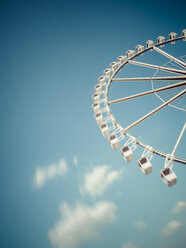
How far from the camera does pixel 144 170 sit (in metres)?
Answer: 9.69

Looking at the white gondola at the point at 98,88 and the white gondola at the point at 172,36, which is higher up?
the white gondola at the point at 172,36

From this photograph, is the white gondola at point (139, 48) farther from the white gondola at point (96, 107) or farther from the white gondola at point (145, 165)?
the white gondola at point (145, 165)

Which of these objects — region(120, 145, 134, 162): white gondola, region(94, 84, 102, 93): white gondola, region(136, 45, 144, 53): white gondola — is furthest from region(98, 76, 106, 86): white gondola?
region(120, 145, 134, 162): white gondola

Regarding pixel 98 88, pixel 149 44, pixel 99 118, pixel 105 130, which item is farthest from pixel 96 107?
pixel 149 44

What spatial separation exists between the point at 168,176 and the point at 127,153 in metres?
2.60

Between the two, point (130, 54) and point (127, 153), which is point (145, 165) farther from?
point (130, 54)

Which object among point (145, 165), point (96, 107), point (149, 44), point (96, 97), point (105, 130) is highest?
point (149, 44)

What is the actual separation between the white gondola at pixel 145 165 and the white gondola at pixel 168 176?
2.52 feet

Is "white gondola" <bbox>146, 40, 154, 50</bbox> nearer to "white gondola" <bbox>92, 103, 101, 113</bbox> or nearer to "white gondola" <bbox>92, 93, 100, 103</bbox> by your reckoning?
"white gondola" <bbox>92, 93, 100, 103</bbox>

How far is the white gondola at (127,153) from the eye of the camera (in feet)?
34.7

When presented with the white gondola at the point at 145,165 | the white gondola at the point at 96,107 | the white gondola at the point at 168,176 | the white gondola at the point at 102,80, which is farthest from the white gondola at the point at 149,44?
the white gondola at the point at 168,176

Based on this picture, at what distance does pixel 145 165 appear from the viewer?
9.76 m

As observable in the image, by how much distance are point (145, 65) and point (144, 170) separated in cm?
937

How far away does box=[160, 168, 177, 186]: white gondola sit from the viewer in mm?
8905
